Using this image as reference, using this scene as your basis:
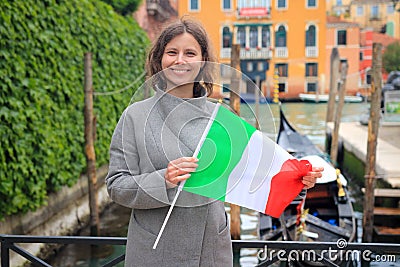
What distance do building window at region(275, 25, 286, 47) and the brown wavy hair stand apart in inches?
983

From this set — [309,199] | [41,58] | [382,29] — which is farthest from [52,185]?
[382,29]

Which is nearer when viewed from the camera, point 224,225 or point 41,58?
point 224,225

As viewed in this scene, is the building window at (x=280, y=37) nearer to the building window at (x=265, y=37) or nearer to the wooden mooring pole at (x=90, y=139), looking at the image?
the building window at (x=265, y=37)

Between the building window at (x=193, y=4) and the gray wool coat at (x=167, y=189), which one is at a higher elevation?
the building window at (x=193, y=4)

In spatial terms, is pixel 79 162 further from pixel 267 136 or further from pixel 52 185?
pixel 267 136

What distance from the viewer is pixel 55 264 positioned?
12.8 ft

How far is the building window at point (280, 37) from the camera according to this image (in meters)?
25.8

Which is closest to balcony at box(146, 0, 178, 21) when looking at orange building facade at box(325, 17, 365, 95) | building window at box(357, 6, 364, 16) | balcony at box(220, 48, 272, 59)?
balcony at box(220, 48, 272, 59)

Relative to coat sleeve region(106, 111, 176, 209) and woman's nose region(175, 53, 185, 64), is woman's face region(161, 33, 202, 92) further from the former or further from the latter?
coat sleeve region(106, 111, 176, 209)

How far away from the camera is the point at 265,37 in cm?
2606

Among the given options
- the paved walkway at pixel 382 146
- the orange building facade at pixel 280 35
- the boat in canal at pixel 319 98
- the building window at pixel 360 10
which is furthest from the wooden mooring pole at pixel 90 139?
the building window at pixel 360 10

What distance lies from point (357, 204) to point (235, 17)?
20659mm

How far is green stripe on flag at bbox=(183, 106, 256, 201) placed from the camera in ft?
3.58

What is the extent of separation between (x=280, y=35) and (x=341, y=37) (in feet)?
9.33
